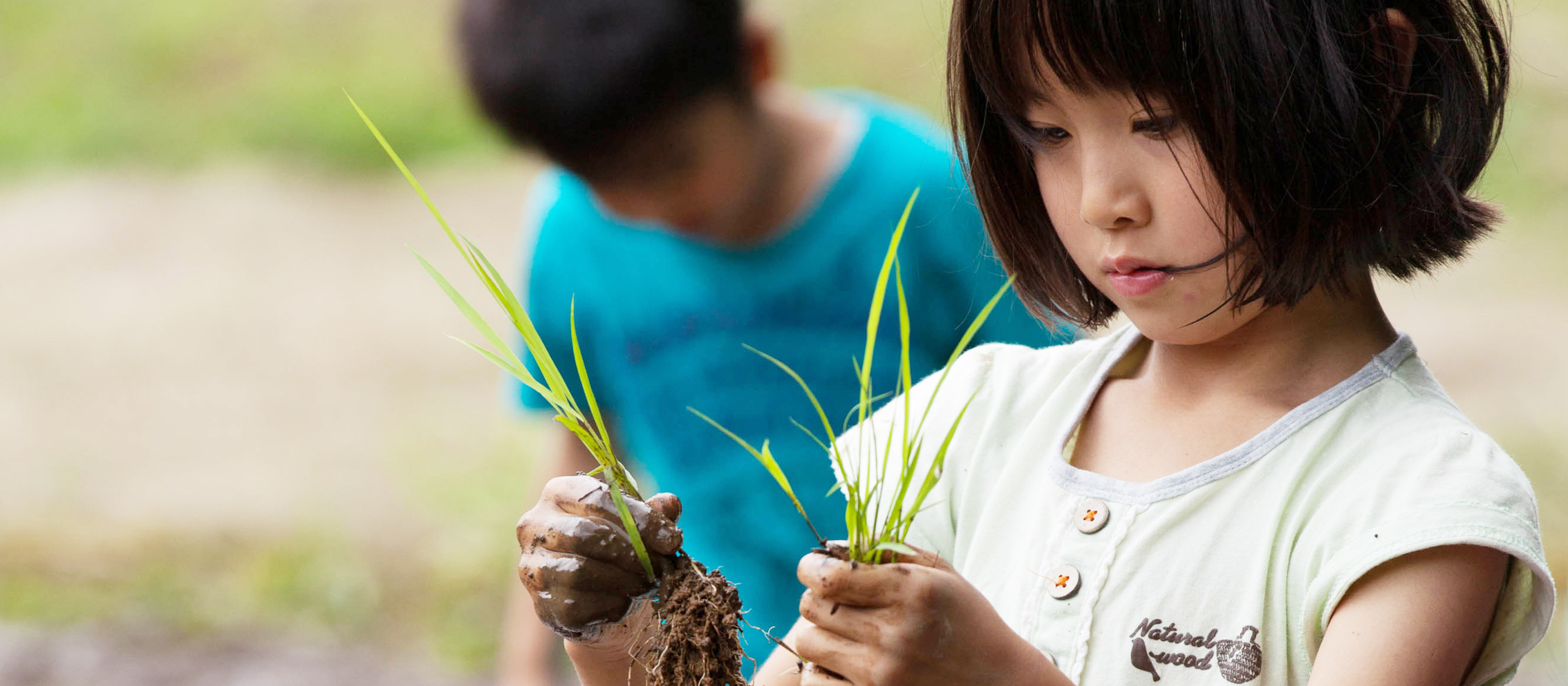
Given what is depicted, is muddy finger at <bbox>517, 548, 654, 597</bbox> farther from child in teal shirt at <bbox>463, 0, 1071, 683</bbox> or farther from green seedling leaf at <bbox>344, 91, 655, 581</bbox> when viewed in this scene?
child in teal shirt at <bbox>463, 0, 1071, 683</bbox>

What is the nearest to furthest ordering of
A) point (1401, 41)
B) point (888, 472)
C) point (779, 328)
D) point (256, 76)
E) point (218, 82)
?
point (1401, 41)
point (888, 472)
point (779, 328)
point (218, 82)
point (256, 76)

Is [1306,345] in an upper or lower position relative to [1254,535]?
upper

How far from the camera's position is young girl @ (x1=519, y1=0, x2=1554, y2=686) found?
3.74 feet

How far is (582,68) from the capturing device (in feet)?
6.82

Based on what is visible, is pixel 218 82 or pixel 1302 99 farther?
pixel 218 82

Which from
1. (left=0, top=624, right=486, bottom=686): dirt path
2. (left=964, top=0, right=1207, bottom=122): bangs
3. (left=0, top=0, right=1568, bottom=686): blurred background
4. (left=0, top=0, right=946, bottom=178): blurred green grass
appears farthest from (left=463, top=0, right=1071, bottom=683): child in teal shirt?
(left=0, top=0, right=946, bottom=178): blurred green grass

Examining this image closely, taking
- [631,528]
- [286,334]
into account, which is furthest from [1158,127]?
[286,334]

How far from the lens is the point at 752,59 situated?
2348 millimetres

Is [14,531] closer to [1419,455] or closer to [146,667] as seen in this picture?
[146,667]

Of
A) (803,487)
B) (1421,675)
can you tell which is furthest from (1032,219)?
(803,487)

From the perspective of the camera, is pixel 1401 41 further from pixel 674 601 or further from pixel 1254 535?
pixel 674 601

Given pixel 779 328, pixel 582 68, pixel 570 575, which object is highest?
pixel 582 68

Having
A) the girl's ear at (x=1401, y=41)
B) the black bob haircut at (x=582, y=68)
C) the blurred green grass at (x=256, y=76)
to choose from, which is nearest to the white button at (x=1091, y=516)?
the girl's ear at (x=1401, y=41)

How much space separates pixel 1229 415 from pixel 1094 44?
0.40 meters
